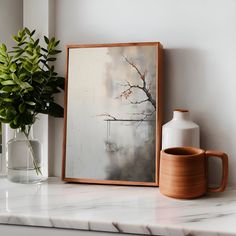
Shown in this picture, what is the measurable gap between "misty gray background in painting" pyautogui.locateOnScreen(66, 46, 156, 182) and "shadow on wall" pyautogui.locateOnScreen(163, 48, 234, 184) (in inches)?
3.4

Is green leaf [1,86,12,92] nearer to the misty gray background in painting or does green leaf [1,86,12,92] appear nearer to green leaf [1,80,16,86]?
green leaf [1,80,16,86]

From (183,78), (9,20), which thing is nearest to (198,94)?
(183,78)

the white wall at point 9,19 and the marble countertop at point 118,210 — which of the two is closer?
the marble countertop at point 118,210

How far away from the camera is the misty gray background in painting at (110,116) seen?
132cm

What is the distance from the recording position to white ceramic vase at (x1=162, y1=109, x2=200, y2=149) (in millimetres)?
1255

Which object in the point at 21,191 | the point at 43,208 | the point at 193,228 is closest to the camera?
the point at 193,228

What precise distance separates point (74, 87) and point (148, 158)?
14.2 inches

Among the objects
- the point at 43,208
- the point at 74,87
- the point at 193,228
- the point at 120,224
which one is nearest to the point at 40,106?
the point at 74,87

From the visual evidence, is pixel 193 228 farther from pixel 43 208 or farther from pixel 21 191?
pixel 21 191

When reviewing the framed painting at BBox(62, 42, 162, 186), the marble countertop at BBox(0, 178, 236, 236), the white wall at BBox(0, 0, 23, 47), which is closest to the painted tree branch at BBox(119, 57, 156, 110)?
the framed painting at BBox(62, 42, 162, 186)

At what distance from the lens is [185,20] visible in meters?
1.33

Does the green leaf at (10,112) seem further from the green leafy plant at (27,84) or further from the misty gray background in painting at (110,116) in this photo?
the misty gray background in painting at (110,116)

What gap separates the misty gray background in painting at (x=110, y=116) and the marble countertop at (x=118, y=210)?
0.08 metres

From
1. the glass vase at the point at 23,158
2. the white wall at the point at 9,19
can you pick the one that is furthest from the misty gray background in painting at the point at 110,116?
the white wall at the point at 9,19
